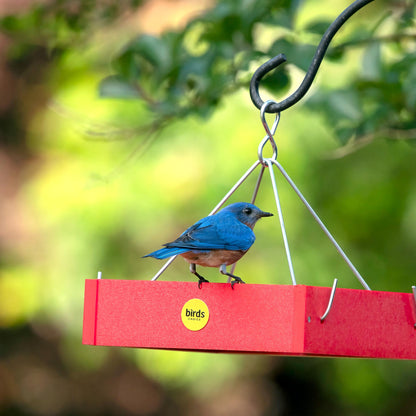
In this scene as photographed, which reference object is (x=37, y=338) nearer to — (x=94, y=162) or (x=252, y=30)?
(x=94, y=162)

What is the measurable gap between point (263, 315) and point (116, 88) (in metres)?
1.87

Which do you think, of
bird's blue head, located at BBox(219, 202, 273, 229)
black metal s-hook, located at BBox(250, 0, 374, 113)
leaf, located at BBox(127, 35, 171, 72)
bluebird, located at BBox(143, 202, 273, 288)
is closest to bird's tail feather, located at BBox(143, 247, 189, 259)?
bluebird, located at BBox(143, 202, 273, 288)

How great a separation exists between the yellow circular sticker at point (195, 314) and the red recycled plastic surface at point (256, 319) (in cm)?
1

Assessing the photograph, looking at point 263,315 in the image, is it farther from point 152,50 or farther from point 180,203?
point 180,203

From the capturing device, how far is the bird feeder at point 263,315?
2.41 meters

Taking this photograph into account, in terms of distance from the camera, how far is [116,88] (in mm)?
3906

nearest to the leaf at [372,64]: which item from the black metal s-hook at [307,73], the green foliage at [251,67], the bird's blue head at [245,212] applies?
the green foliage at [251,67]

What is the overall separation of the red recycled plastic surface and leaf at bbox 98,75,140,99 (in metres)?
1.39

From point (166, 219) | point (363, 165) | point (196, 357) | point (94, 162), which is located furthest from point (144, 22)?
point (196, 357)

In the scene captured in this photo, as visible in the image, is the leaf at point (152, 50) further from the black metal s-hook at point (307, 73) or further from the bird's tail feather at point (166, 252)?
the bird's tail feather at point (166, 252)

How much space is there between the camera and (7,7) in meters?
7.65

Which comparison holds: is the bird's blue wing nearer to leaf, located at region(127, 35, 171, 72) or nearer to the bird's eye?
the bird's eye

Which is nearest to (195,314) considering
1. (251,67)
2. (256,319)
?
(256,319)

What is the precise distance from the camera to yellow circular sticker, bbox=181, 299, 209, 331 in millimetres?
2576
